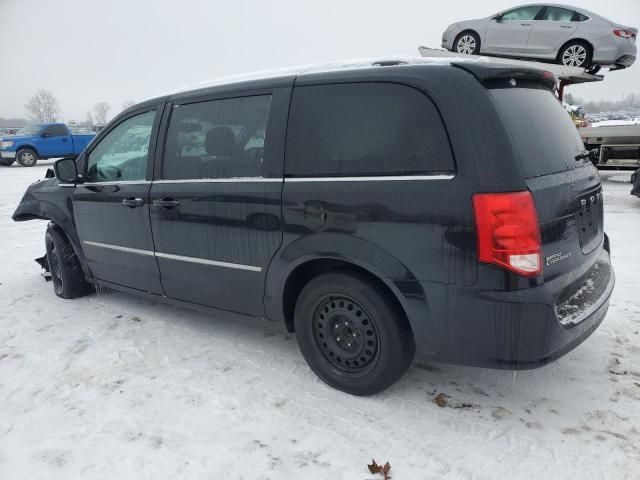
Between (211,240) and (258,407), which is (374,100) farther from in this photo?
(258,407)

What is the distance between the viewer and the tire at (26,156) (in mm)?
19516

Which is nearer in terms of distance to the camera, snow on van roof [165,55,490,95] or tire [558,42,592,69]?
snow on van roof [165,55,490,95]

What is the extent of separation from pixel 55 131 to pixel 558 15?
61.2 feet

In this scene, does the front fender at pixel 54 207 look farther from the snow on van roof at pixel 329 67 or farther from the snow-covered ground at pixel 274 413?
the snow on van roof at pixel 329 67

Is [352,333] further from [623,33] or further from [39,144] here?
[39,144]

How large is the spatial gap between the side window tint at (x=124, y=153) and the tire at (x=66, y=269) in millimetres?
857

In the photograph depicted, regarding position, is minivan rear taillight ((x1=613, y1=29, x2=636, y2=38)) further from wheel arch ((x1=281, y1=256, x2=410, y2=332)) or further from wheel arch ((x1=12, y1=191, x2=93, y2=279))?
wheel arch ((x1=12, y1=191, x2=93, y2=279))

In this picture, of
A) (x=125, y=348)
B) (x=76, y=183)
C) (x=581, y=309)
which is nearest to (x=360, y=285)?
(x=581, y=309)

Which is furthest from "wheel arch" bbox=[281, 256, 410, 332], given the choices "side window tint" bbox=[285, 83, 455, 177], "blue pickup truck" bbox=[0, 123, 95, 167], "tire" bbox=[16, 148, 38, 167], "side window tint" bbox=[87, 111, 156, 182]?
"tire" bbox=[16, 148, 38, 167]

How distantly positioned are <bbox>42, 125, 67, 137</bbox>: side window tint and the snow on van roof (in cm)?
1903

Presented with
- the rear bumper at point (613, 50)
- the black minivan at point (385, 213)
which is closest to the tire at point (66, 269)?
the black minivan at point (385, 213)

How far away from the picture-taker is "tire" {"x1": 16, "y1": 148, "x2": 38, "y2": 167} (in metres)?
19.5

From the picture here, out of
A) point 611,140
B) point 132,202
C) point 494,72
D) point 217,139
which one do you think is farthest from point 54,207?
point 611,140

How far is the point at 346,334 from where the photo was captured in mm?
2811
